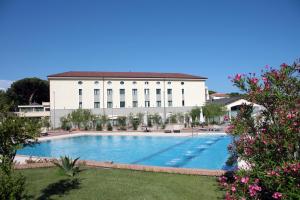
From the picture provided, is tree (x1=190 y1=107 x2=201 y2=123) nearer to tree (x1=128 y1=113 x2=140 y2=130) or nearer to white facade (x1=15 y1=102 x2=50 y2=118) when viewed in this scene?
tree (x1=128 y1=113 x2=140 y2=130)

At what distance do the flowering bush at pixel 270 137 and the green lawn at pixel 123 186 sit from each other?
6.75ft

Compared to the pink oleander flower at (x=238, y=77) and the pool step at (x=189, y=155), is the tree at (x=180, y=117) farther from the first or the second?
the pink oleander flower at (x=238, y=77)

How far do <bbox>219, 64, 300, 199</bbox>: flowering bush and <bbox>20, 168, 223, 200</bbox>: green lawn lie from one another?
206 cm

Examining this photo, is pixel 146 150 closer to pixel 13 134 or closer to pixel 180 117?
pixel 13 134

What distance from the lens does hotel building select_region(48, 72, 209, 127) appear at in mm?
42000

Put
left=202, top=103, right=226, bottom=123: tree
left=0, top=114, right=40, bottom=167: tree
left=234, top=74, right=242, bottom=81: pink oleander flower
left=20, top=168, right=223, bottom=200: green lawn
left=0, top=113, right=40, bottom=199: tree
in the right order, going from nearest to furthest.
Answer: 1. left=0, top=113, right=40, bottom=199: tree
2. left=0, top=114, right=40, bottom=167: tree
3. left=234, top=74, right=242, bottom=81: pink oleander flower
4. left=20, top=168, right=223, bottom=200: green lawn
5. left=202, top=103, right=226, bottom=123: tree

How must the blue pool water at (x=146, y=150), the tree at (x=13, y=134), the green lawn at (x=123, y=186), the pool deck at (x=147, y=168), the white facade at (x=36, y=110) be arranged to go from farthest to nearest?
1. the white facade at (x=36, y=110)
2. the blue pool water at (x=146, y=150)
3. the pool deck at (x=147, y=168)
4. the green lawn at (x=123, y=186)
5. the tree at (x=13, y=134)

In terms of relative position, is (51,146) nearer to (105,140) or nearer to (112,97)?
(105,140)

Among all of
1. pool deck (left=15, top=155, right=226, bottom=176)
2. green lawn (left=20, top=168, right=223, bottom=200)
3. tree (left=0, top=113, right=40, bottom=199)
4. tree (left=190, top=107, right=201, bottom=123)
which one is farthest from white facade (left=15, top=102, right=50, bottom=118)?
tree (left=0, top=113, right=40, bottom=199)

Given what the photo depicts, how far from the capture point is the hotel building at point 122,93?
42000 millimetres

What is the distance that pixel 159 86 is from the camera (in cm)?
4769

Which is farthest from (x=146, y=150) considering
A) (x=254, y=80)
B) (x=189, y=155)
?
(x=254, y=80)

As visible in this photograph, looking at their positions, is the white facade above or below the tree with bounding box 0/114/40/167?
above

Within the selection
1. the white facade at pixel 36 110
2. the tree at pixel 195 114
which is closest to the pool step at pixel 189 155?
the tree at pixel 195 114
